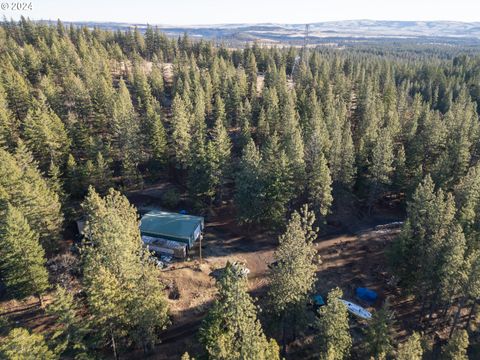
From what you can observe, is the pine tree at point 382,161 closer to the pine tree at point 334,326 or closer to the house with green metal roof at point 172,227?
the house with green metal roof at point 172,227

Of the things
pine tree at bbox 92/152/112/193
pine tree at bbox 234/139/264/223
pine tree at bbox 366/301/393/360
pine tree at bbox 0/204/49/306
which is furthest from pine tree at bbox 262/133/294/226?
pine tree at bbox 0/204/49/306

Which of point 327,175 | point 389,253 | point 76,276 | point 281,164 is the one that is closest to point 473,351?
point 389,253

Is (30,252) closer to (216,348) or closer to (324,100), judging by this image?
(216,348)

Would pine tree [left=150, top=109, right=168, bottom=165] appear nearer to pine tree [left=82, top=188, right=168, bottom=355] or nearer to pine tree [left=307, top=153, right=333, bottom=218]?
pine tree [left=307, top=153, right=333, bottom=218]

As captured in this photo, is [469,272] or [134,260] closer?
[134,260]

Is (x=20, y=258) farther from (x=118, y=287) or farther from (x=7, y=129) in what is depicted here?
(x=7, y=129)

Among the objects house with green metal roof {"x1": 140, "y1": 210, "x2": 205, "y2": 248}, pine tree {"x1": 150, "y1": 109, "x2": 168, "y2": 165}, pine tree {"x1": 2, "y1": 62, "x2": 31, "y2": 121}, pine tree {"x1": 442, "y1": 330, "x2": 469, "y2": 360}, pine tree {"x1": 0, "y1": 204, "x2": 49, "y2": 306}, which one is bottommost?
house with green metal roof {"x1": 140, "y1": 210, "x2": 205, "y2": 248}

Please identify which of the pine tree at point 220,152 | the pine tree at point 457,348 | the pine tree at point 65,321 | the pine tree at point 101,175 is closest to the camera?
the pine tree at point 65,321

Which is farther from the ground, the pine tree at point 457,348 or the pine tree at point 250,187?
the pine tree at point 250,187

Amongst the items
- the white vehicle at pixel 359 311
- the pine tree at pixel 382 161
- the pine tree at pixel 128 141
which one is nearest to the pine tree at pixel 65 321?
the white vehicle at pixel 359 311
